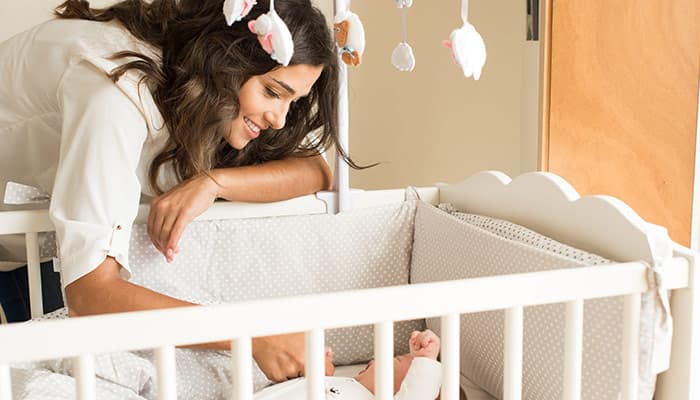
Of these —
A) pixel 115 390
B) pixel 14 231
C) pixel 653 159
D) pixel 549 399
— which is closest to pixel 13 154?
pixel 14 231

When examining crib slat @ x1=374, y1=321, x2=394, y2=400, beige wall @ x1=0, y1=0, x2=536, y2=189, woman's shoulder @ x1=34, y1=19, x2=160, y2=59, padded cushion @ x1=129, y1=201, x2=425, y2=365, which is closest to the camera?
crib slat @ x1=374, y1=321, x2=394, y2=400

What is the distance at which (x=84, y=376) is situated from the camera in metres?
0.81

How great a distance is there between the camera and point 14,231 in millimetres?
1377

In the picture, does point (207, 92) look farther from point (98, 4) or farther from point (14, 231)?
point (98, 4)

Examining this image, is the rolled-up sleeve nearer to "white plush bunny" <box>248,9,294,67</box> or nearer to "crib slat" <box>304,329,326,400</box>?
"white plush bunny" <box>248,9,294,67</box>

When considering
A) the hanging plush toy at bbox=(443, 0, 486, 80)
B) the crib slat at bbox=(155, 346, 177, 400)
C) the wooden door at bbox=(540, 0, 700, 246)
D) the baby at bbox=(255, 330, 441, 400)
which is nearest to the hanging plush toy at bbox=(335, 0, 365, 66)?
the hanging plush toy at bbox=(443, 0, 486, 80)

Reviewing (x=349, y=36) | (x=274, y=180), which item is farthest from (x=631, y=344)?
(x=274, y=180)

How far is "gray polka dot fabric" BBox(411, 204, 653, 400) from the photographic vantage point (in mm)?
1082

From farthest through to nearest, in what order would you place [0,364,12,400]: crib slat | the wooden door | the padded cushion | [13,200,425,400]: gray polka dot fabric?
Result: the wooden door, the padded cushion, [13,200,425,400]: gray polka dot fabric, [0,364,12,400]: crib slat

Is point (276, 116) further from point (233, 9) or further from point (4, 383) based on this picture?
point (4, 383)

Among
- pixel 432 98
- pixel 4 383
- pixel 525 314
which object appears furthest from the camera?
pixel 432 98

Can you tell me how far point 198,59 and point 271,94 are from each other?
0.12m

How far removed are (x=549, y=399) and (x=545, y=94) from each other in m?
0.96

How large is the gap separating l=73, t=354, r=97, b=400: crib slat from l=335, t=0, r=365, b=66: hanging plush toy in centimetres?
62
